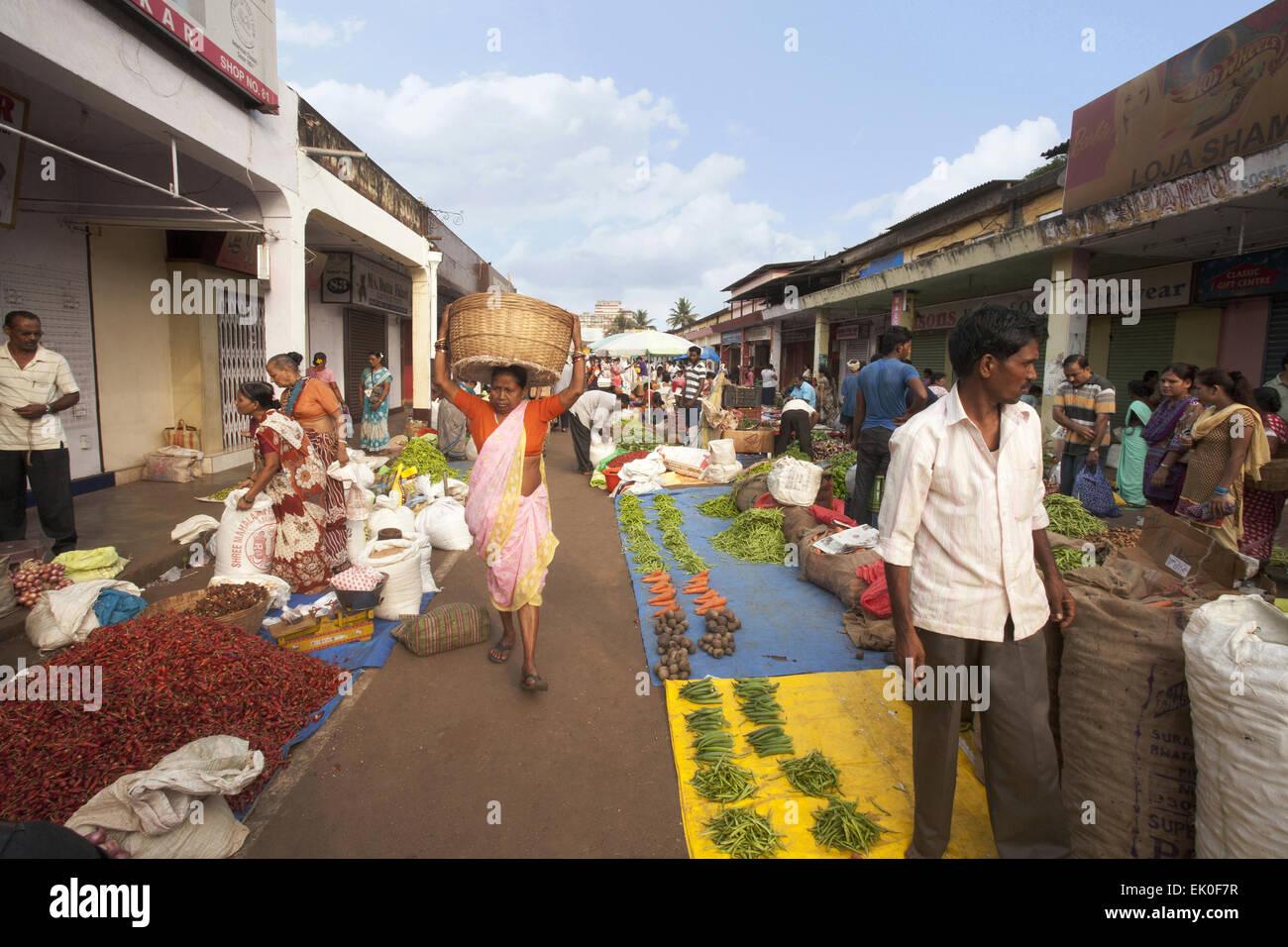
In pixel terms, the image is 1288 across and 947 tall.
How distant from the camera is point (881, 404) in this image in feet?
20.1

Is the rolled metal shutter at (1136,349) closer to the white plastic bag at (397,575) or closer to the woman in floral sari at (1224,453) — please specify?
the woman in floral sari at (1224,453)

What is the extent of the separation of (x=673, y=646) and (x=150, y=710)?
2670 mm

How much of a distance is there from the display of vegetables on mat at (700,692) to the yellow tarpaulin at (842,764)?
4cm

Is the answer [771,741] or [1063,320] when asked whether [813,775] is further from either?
[1063,320]

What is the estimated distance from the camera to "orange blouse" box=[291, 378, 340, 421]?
556 centimetres

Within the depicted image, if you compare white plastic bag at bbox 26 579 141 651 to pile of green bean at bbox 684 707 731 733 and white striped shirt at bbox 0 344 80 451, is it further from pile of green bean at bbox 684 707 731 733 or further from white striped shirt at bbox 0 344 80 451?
pile of green bean at bbox 684 707 731 733

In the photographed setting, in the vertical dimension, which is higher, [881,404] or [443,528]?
[881,404]

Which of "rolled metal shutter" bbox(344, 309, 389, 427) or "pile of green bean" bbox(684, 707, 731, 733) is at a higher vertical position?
"rolled metal shutter" bbox(344, 309, 389, 427)

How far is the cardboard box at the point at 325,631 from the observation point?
437cm

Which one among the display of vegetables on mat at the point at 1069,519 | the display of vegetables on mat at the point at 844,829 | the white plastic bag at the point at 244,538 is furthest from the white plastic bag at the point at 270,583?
the display of vegetables on mat at the point at 1069,519

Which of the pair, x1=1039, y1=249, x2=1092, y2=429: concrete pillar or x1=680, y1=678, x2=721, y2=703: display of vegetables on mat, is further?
x1=1039, y1=249, x2=1092, y2=429: concrete pillar

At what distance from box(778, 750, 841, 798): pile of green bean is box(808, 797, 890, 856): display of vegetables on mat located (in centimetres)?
14

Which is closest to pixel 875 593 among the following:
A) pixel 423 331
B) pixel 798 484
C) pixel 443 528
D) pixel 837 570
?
pixel 837 570

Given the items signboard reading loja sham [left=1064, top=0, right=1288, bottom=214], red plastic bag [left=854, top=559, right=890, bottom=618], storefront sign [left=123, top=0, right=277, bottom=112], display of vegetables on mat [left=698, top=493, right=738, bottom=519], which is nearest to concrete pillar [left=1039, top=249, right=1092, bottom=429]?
signboard reading loja sham [left=1064, top=0, right=1288, bottom=214]
